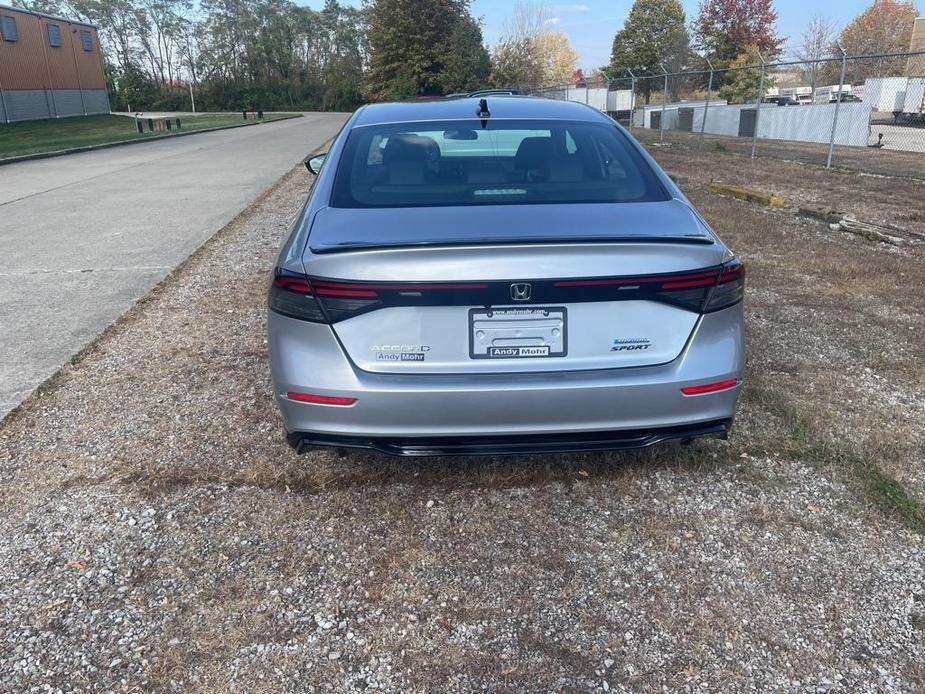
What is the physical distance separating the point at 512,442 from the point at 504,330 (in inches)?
16.8

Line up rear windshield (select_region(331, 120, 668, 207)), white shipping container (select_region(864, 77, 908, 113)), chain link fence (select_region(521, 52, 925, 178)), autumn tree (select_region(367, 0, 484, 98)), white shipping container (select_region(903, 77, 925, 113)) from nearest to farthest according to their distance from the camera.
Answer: rear windshield (select_region(331, 120, 668, 207)), chain link fence (select_region(521, 52, 925, 178)), white shipping container (select_region(864, 77, 908, 113)), white shipping container (select_region(903, 77, 925, 113)), autumn tree (select_region(367, 0, 484, 98))

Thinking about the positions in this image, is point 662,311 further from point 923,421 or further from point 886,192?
point 886,192

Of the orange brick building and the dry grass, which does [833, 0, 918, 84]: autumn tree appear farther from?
the orange brick building

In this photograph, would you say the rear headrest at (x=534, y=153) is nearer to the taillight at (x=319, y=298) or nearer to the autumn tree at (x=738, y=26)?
the taillight at (x=319, y=298)

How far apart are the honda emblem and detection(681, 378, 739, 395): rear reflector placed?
66 centimetres

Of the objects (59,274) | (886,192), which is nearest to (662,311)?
(59,274)

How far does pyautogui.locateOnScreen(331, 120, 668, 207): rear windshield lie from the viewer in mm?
2938

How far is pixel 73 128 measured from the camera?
116 ft

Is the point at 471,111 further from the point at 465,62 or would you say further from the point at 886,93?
the point at 465,62

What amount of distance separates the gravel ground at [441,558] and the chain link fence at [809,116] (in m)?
11.8

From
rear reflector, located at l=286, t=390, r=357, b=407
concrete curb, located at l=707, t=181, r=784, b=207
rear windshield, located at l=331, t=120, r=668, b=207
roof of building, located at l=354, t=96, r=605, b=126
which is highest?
roof of building, located at l=354, t=96, r=605, b=126

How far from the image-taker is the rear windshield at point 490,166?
2.94 meters

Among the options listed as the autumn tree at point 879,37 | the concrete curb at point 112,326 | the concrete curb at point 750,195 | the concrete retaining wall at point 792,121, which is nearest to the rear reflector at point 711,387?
the concrete curb at point 112,326

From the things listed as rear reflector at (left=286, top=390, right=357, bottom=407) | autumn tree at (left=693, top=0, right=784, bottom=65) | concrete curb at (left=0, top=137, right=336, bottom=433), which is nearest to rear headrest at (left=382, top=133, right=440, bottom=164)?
rear reflector at (left=286, top=390, right=357, bottom=407)
